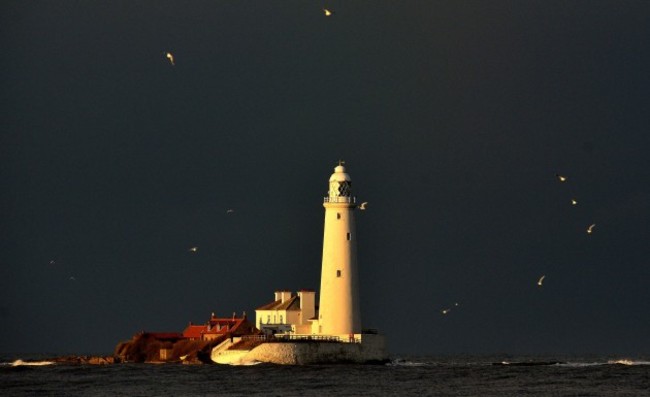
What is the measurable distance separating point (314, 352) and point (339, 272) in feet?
16.0

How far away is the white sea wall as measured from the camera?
80812 millimetres

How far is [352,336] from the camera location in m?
81.5

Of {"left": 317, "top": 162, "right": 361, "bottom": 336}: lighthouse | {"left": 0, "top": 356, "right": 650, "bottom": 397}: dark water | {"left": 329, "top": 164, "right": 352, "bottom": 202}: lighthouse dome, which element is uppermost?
{"left": 329, "top": 164, "right": 352, "bottom": 202}: lighthouse dome

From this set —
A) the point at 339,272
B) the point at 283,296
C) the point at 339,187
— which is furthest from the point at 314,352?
the point at 283,296

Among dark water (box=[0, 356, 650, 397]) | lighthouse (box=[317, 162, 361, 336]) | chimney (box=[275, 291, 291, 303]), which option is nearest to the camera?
dark water (box=[0, 356, 650, 397])

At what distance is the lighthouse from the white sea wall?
0.91 metres

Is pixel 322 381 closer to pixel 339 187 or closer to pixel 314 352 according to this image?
pixel 314 352

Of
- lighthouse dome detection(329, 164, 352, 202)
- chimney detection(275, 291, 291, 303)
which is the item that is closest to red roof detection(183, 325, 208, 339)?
chimney detection(275, 291, 291, 303)

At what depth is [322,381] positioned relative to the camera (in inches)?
2731

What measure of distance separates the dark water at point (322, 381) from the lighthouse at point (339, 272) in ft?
8.92

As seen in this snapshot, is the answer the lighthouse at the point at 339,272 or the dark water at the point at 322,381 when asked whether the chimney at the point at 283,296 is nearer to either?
the dark water at the point at 322,381

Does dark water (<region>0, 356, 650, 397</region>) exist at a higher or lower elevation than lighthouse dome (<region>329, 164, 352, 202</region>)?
lower

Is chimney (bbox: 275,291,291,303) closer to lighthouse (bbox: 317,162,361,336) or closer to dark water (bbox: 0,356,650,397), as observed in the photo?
dark water (bbox: 0,356,650,397)

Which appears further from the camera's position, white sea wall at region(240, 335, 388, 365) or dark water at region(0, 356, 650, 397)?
white sea wall at region(240, 335, 388, 365)
